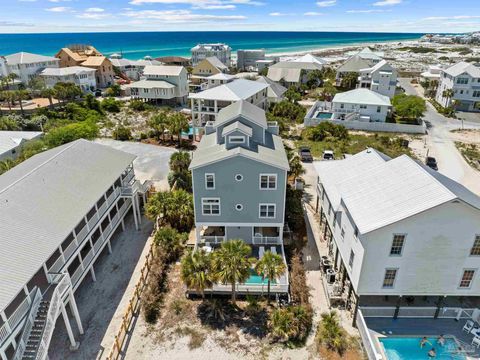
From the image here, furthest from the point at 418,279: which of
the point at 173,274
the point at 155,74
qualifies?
the point at 155,74

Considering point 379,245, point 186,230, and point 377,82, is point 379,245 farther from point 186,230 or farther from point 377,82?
point 377,82

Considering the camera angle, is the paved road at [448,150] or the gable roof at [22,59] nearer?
the paved road at [448,150]

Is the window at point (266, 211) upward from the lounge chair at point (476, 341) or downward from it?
upward

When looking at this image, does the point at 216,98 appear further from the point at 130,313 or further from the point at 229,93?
the point at 130,313

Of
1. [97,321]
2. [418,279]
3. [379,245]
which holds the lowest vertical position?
[97,321]

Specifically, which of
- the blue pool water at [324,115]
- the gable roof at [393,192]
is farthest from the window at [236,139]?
the blue pool water at [324,115]

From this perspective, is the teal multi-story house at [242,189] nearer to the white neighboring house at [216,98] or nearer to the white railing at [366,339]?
the white railing at [366,339]
